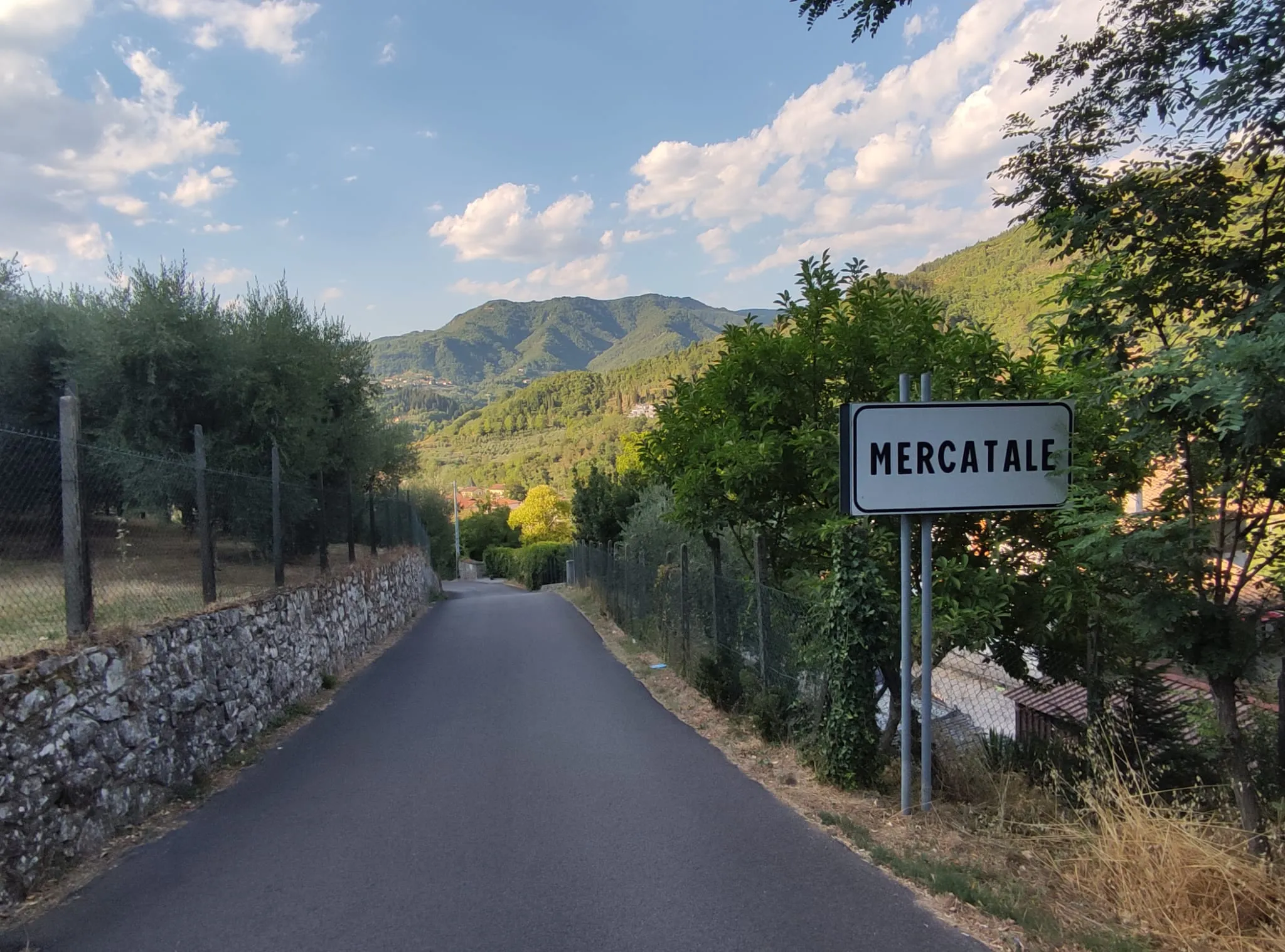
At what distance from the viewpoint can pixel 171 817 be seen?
5965mm

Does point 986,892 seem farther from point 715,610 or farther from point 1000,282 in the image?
point 1000,282

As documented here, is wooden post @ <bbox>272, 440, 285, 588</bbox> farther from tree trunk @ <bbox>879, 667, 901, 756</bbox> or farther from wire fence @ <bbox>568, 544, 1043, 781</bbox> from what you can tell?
tree trunk @ <bbox>879, 667, 901, 756</bbox>

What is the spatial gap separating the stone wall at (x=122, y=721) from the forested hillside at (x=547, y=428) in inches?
3247

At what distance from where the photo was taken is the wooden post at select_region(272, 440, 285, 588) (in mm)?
10602

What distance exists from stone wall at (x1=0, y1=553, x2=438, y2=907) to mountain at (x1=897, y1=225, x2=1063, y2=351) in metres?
6.65

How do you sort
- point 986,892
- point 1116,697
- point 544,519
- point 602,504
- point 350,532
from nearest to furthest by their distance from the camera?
1. point 986,892
2. point 1116,697
3. point 350,532
4. point 602,504
5. point 544,519

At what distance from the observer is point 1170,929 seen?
373 cm

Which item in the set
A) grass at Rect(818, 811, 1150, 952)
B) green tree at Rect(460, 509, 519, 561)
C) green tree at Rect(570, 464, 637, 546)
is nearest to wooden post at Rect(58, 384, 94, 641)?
grass at Rect(818, 811, 1150, 952)

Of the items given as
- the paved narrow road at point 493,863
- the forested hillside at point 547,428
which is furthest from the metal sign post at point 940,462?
the forested hillside at point 547,428

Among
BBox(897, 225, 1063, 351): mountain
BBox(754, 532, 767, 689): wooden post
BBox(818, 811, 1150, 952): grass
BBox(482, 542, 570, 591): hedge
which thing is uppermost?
BBox(897, 225, 1063, 351): mountain

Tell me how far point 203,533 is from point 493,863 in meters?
5.01

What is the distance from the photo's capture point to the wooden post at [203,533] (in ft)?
26.7

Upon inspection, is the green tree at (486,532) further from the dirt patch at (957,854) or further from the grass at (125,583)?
the dirt patch at (957,854)

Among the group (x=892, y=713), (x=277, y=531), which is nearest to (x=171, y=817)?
(x=277, y=531)
